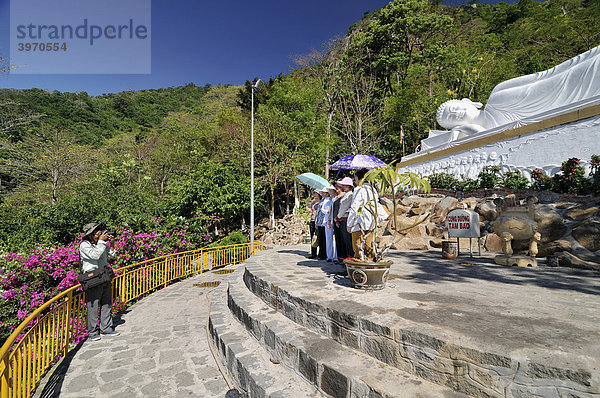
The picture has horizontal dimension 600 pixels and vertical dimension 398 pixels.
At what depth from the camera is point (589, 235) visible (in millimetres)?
5160

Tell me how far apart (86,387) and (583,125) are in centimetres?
1187

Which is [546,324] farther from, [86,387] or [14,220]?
[14,220]

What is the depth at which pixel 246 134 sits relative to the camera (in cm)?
1992

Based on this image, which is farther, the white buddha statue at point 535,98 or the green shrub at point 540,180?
the white buddha statue at point 535,98

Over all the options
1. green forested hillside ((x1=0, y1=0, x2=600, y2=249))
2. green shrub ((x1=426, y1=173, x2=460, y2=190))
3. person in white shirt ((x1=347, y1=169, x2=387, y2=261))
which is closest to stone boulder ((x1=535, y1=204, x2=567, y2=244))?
person in white shirt ((x1=347, y1=169, x2=387, y2=261))

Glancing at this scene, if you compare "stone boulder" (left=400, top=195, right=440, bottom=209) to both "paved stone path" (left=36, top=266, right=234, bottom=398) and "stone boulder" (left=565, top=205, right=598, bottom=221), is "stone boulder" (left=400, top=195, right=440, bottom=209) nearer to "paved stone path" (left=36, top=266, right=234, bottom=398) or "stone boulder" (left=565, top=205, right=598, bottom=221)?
"stone boulder" (left=565, top=205, right=598, bottom=221)

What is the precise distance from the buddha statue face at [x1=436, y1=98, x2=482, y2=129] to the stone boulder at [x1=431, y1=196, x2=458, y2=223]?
5.30 m

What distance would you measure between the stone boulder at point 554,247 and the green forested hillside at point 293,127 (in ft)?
39.8

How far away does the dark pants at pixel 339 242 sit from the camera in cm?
581

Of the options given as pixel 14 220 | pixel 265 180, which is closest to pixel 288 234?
pixel 265 180

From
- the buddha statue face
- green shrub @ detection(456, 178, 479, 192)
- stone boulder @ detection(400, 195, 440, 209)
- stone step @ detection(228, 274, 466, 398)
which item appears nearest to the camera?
stone step @ detection(228, 274, 466, 398)

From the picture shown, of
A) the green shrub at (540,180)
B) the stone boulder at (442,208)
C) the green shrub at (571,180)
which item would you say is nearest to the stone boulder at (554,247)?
the green shrub at (571,180)

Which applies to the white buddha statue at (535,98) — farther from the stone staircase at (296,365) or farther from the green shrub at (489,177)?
the stone staircase at (296,365)

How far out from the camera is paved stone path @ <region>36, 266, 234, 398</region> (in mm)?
3107
